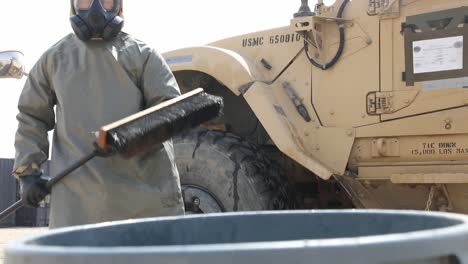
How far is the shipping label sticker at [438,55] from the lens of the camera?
4.54 meters

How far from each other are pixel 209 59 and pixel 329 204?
1424 mm

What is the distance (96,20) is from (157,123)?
60cm

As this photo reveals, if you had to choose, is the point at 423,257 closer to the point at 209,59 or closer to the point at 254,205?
the point at 254,205

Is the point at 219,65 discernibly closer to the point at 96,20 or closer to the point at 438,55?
the point at 438,55

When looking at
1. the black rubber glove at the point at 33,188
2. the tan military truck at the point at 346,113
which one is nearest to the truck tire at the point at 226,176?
the tan military truck at the point at 346,113

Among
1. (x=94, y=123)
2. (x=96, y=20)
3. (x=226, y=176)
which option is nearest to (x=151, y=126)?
(x=94, y=123)

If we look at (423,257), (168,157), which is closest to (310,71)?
(168,157)

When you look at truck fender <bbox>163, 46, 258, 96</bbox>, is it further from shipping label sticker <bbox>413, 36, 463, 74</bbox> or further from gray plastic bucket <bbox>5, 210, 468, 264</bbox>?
gray plastic bucket <bbox>5, 210, 468, 264</bbox>

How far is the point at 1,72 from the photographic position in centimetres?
802

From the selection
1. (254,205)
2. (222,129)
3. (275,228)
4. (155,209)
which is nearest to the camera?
(275,228)

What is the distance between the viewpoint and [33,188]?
3.23 meters

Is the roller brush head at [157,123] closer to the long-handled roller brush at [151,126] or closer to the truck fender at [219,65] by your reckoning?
the long-handled roller brush at [151,126]

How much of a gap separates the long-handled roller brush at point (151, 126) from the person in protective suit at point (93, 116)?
123 mm

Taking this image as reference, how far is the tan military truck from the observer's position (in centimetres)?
462
